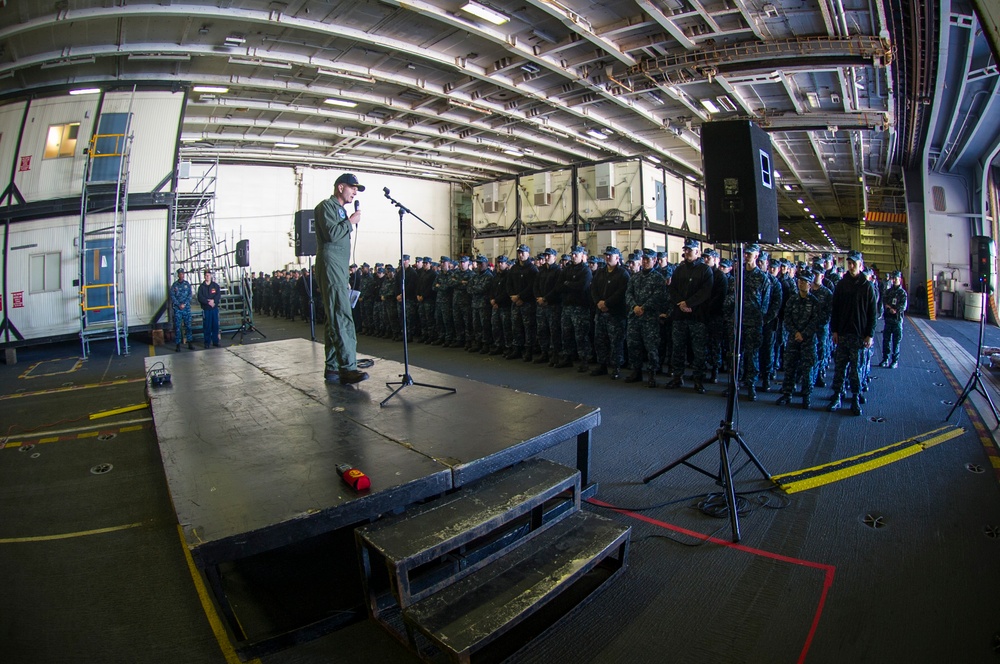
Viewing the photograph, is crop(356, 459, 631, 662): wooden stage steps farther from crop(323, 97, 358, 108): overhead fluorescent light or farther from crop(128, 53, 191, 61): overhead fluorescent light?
crop(323, 97, 358, 108): overhead fluorescent light

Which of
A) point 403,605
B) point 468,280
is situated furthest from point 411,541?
point 468,280

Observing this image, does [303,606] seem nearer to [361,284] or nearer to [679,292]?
[679,292]

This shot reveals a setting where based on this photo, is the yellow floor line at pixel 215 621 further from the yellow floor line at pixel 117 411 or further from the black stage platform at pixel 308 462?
the yellow floor line at pixel 117 411

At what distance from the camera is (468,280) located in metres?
10.5

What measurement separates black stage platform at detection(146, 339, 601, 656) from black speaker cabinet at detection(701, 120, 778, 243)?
1.70 meters

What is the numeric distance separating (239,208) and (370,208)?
5.57 m

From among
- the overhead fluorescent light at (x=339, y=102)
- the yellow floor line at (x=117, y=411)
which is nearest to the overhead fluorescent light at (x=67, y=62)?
the overhead fluorescent light at (x=339, y=102)

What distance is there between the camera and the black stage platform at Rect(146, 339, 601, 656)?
224 centimetres

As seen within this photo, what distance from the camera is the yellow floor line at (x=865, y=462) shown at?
3.77 m

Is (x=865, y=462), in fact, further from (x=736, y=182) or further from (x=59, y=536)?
(x=59, y=536)

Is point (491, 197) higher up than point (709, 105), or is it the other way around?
point (709, 105)

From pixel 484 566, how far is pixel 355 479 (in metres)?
0.80

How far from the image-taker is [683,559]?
2822 millimetres

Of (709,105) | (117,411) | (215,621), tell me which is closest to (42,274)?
(117,411)
